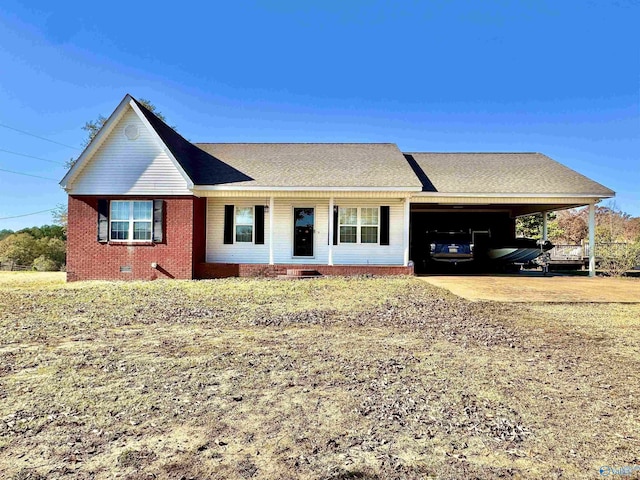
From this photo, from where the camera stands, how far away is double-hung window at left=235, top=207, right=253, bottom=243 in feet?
46.7

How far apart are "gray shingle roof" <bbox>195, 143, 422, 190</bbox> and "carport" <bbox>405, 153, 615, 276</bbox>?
1.30 meters

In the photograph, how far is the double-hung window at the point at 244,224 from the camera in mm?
14234

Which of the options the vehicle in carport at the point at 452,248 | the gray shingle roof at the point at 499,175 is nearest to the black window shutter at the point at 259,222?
the gray shingle roof at the point at 499,175

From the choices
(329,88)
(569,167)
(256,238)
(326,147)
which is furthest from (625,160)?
(256,238)

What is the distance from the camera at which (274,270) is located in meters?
13.2

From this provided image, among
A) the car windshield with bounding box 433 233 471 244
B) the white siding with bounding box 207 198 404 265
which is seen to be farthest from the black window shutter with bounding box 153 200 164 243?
the car windshield with bounding box 433 233 471 244

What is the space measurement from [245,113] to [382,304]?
2142cm

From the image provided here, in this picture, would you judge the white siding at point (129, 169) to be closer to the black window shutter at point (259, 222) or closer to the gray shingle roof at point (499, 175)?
the black window shutter at point (259, 222)

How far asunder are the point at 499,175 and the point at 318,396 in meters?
14.4

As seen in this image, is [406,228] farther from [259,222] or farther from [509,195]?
[259,222]

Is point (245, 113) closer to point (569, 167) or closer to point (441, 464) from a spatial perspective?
point (569, 167)

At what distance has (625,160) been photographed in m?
33.9

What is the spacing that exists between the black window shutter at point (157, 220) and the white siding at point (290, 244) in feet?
6.27

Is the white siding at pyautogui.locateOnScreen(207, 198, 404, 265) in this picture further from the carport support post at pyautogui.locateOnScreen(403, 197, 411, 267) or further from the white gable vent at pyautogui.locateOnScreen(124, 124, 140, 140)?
the white gable vent at pyautogui.locateOnScreen(124, 124, 140, 140)
